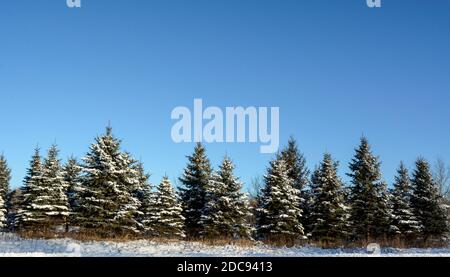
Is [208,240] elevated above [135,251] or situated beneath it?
situated beneath

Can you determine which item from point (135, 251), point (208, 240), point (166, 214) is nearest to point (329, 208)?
point (208, 240)

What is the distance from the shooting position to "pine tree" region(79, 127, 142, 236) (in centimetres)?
2634

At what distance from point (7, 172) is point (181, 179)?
89.5 ft

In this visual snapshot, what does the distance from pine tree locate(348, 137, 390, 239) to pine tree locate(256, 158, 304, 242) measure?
5.09m

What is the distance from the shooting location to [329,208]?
31.1 metres

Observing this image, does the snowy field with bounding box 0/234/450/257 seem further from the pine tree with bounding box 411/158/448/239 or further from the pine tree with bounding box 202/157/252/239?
the pine tree with bounding box 411/158/448/239

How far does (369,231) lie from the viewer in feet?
107

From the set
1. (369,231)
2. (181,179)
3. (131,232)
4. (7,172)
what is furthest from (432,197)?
(7,172)

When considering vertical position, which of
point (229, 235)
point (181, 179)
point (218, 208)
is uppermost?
point (181, 179)

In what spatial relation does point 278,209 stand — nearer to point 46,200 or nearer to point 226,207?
point 226,207

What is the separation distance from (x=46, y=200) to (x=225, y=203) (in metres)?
13.2

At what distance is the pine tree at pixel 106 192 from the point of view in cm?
2634

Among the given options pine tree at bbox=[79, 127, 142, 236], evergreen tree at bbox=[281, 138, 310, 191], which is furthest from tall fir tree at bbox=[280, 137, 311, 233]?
pine tree at bbox=[79, 127, 142, 236]
